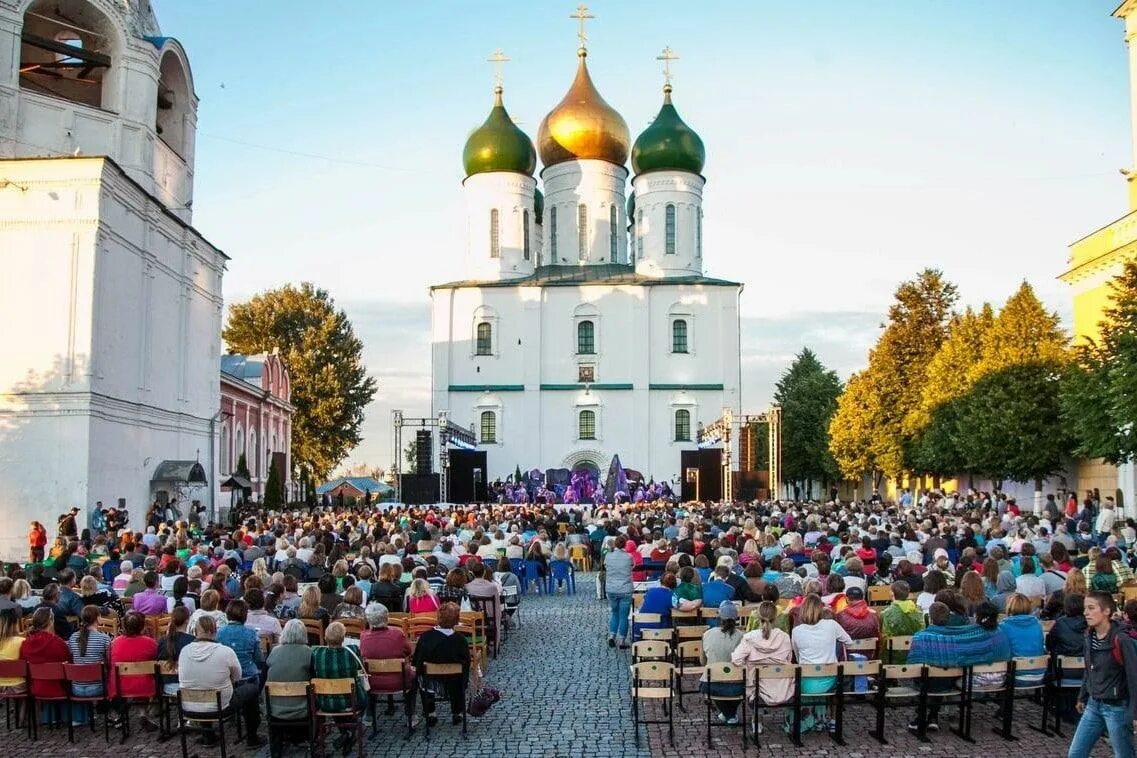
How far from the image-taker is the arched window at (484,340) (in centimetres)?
5372

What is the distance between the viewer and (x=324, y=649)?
877 centimetres

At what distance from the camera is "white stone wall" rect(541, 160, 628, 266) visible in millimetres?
56219

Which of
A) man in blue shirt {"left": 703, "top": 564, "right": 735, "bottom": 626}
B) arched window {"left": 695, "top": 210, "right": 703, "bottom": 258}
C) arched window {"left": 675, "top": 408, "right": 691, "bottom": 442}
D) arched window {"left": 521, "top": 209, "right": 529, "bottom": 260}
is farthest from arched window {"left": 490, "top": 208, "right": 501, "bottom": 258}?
man in blue shirt {"left": 703, "top": 564, "right": 735, "bottom": 626}

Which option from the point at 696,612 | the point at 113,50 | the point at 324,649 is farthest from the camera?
the point at 113,50

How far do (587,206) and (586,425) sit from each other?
11.3 metres

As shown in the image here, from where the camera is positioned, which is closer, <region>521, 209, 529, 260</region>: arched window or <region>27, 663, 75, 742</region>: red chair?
<region>27, 663, 75, 742</region>: red chair

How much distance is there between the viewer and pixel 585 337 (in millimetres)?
53938

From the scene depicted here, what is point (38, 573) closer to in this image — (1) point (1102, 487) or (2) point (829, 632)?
(2) point (829, 632)

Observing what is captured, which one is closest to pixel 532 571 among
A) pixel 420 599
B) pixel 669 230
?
pixel 420 599

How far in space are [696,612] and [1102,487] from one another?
2415cm

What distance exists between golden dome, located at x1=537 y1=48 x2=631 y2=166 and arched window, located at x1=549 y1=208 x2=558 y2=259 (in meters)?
2.57

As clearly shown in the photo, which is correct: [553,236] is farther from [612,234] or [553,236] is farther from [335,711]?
[335,711]

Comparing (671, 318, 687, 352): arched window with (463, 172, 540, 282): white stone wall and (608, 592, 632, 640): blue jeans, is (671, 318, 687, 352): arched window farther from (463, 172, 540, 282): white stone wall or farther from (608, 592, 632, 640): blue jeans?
(608, 592, 632, 640): blue jeans

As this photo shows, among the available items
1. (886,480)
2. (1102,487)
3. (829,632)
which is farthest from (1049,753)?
(886,480)
